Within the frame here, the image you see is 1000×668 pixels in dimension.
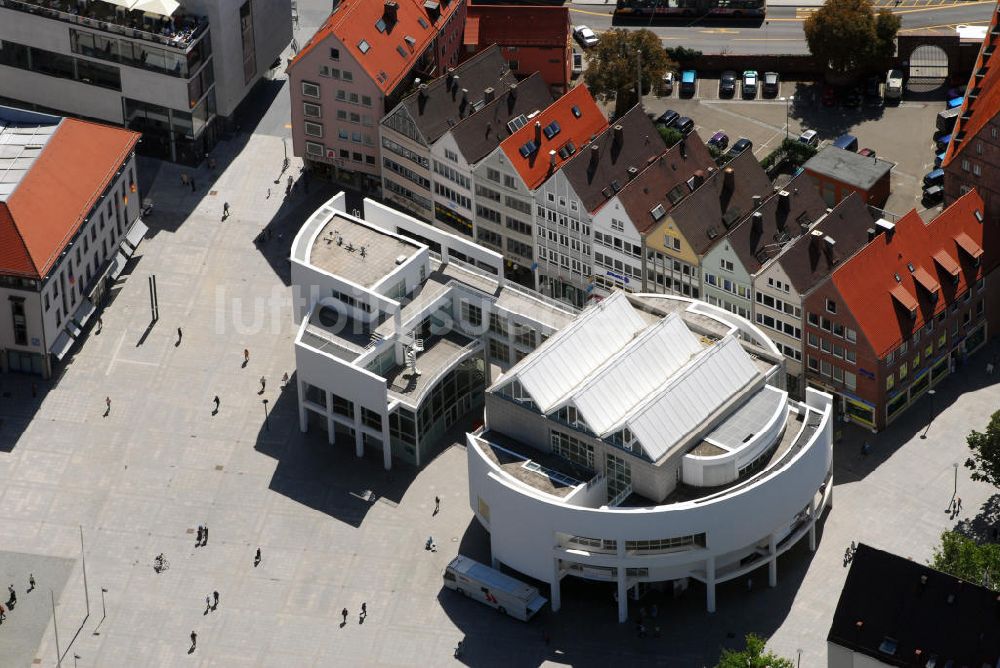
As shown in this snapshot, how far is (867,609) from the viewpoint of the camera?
19988 cm

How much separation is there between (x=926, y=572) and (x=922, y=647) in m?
6.23

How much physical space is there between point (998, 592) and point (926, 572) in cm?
609

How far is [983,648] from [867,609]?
10083 mm

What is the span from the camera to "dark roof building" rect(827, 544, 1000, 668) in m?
197

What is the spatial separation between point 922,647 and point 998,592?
7.83 m

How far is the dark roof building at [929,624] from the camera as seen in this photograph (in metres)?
197

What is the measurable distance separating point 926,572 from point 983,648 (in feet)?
25.5

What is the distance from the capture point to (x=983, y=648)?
643ft

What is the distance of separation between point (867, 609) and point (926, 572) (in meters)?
5.81

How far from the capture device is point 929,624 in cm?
19825

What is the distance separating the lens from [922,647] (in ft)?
648
